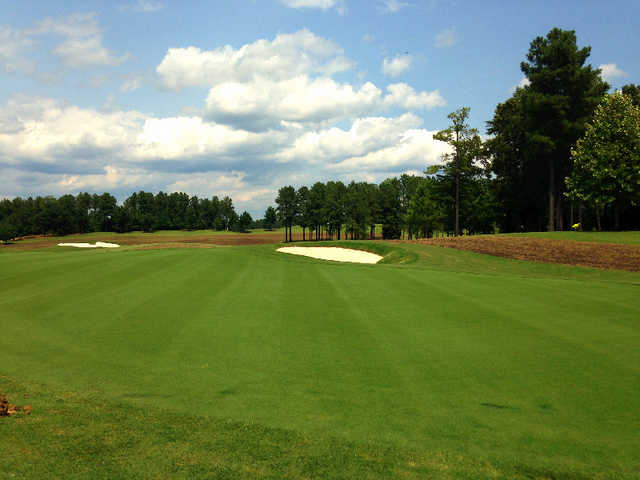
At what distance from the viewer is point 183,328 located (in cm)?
900

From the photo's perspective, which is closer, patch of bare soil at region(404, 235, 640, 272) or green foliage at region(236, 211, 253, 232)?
patch of bare soil at region(404, 235, 640, 272)

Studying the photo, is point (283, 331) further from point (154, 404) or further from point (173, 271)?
point (173, 271)

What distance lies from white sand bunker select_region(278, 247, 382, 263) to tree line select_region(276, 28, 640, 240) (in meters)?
20.3

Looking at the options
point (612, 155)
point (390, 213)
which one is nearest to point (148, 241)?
point (390, 213)

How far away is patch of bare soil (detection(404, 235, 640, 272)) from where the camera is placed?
24266 millimetres

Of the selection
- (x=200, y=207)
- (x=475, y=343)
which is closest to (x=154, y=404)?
(x=475, y=343)

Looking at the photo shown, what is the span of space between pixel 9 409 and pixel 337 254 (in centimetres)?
3096

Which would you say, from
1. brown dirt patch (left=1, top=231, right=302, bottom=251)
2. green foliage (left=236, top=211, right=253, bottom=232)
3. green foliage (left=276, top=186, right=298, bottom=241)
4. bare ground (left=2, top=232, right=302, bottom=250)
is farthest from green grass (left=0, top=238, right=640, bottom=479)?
green foliage (left=236, top=211, right=253, bottom=232)

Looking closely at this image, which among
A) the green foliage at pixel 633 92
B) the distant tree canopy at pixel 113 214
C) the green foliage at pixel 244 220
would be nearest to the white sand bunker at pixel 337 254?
the green foliage at pixel 633 92

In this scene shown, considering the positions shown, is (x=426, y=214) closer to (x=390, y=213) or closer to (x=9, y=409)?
(x=390, y=213)

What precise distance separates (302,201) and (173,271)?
271 feet

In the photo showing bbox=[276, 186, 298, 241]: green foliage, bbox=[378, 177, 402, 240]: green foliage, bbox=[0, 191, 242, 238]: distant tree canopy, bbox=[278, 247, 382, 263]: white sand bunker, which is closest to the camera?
bbox=[278, 247, 382, 263]: white sand bunker

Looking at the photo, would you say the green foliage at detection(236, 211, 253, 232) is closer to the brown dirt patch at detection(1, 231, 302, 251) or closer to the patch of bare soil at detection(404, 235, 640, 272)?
the brown dirt patch at detection(1, 231, 302, 251)

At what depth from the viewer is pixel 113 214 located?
13162 cm
